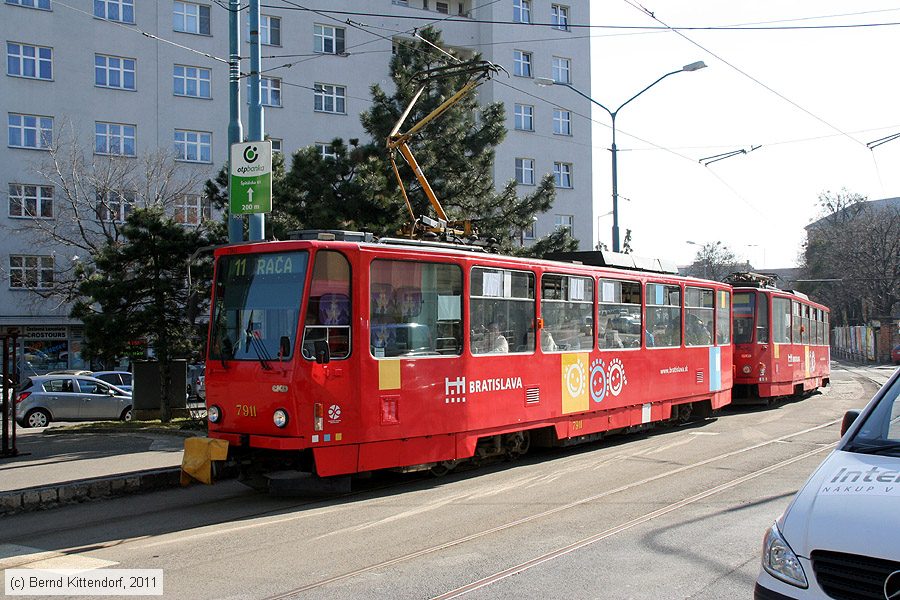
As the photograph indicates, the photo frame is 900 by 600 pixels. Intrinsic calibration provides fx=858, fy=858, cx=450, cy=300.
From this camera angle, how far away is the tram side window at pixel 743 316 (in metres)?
22.3

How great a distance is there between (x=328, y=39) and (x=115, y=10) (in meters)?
9.99

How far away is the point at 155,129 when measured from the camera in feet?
127

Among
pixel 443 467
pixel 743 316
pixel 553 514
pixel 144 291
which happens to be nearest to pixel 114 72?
pixel 144 291

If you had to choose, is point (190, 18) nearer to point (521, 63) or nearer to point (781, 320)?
point (521, 63)

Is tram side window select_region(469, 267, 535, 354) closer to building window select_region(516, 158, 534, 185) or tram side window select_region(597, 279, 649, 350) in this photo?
tram side window select_region(597, 279, 649, 350)

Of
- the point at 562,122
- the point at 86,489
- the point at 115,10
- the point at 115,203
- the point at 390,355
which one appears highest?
the point at 115,10

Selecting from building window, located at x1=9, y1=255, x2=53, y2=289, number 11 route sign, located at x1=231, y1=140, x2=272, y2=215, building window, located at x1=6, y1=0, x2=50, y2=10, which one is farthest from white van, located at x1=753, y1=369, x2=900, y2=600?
building window, located at x1=6, y1=0, x2=50, y2=10

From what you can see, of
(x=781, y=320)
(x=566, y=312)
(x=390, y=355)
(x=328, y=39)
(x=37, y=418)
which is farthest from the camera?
(x=328, y=39)

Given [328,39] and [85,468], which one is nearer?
[85,468]

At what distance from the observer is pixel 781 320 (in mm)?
23281

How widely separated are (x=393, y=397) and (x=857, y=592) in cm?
685

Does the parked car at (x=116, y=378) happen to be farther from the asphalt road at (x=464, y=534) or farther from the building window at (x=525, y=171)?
the building window at (x=525, y=171)

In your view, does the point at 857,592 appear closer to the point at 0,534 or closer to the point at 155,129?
the point at 0,534

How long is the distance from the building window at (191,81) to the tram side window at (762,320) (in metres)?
27.7
